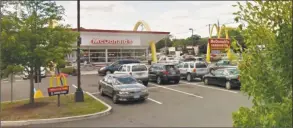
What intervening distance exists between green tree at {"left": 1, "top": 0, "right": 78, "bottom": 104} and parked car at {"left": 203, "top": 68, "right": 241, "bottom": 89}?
1024 centimetres

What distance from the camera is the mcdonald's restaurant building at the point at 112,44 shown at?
36.5 metres

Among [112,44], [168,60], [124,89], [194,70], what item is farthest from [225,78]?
[168,60]

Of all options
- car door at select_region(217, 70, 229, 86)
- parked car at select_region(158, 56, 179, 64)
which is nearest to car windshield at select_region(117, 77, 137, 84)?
car door at select_region(217, 70, 229, 86)

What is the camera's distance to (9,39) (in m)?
11.4

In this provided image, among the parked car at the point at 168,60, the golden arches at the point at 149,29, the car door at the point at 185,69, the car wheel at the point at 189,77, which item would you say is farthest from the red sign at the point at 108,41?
the car wheel at the point at 189,77

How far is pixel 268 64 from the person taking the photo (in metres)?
3.11

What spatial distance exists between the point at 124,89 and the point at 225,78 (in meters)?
7.91

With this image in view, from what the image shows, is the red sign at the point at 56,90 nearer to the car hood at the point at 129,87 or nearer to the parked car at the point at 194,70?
the car hood at the point at 129,87

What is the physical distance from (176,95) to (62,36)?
7.39 m

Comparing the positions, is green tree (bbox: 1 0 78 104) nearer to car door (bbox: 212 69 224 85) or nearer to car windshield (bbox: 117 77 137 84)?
car windshield (bbox: 117 77 137 84)

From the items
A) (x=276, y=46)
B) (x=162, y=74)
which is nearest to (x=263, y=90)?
(x=276, y=46)

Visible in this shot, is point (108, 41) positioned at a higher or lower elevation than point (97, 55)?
higher

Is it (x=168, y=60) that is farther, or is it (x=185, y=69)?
(x=168, y=60)

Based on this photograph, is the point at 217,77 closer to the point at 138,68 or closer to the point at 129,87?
the point at 138,68
